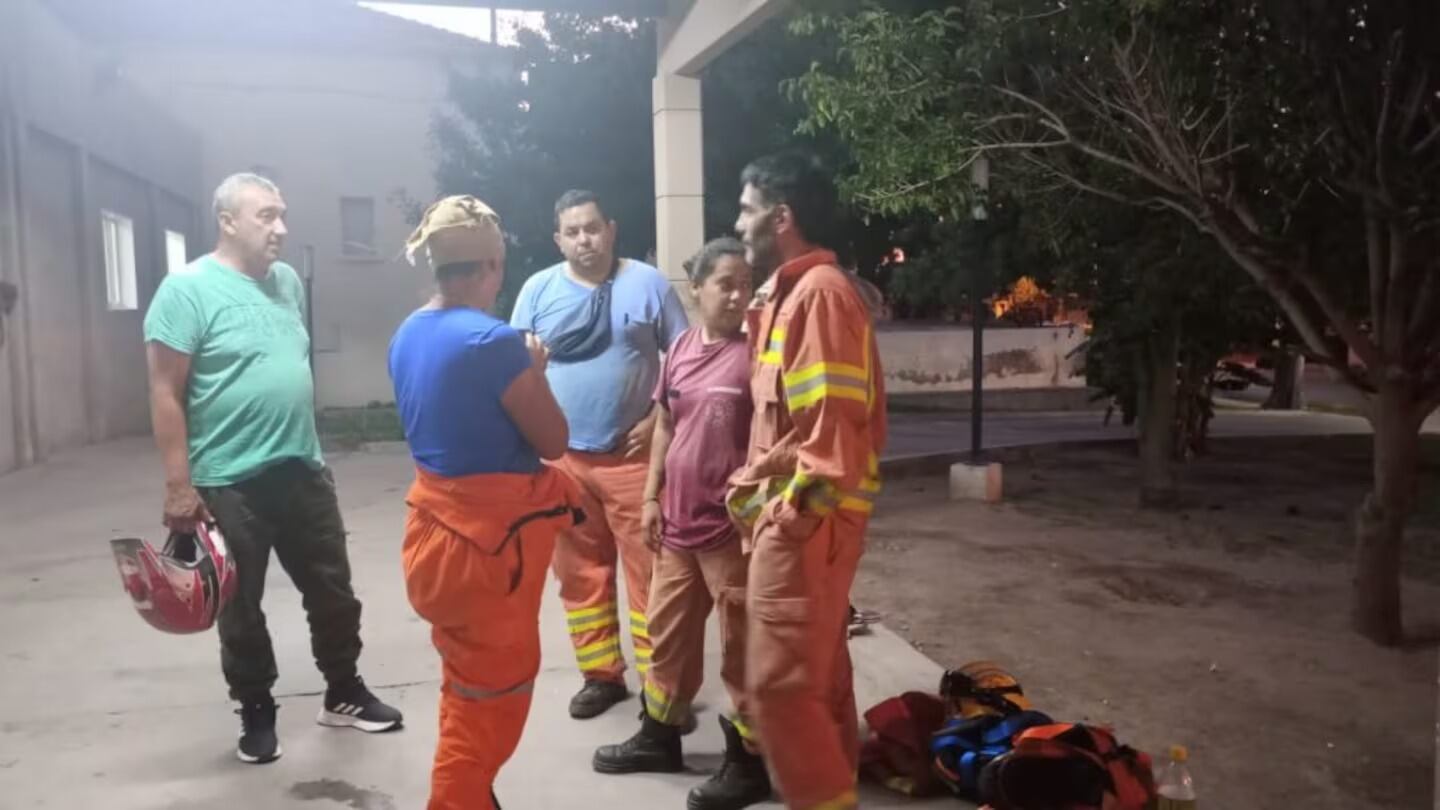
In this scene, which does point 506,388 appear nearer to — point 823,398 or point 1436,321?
point 823,398

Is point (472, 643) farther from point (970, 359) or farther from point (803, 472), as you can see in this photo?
point (970, 359)

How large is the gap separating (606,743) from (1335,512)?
7.43 m

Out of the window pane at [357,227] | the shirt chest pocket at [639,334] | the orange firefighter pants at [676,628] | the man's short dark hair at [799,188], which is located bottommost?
the orange firefighter pants at [676,628]

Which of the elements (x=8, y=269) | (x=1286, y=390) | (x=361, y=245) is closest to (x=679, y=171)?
(x=8, y=269)

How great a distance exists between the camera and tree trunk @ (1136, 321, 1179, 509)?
29.2ft

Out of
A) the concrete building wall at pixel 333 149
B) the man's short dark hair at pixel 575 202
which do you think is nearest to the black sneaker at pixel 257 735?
the man's short dark hair at pixel 575 202

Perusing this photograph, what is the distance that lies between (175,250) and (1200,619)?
14687 millimetres

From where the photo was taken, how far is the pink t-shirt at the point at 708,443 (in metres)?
3.30

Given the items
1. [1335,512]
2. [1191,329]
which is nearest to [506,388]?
[1191,329]

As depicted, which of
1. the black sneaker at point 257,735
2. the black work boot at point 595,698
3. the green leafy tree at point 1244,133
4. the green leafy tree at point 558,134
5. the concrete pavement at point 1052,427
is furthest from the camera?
the green leafy tree at point 558,134

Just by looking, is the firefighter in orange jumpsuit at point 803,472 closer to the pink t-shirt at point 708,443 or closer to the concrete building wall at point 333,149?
the pink t-shirt at point 708,443

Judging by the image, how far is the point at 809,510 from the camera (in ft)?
8.69

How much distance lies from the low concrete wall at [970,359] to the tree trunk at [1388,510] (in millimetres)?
13974

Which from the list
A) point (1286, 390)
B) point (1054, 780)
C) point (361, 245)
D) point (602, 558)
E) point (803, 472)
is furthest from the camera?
point (361, 245)
